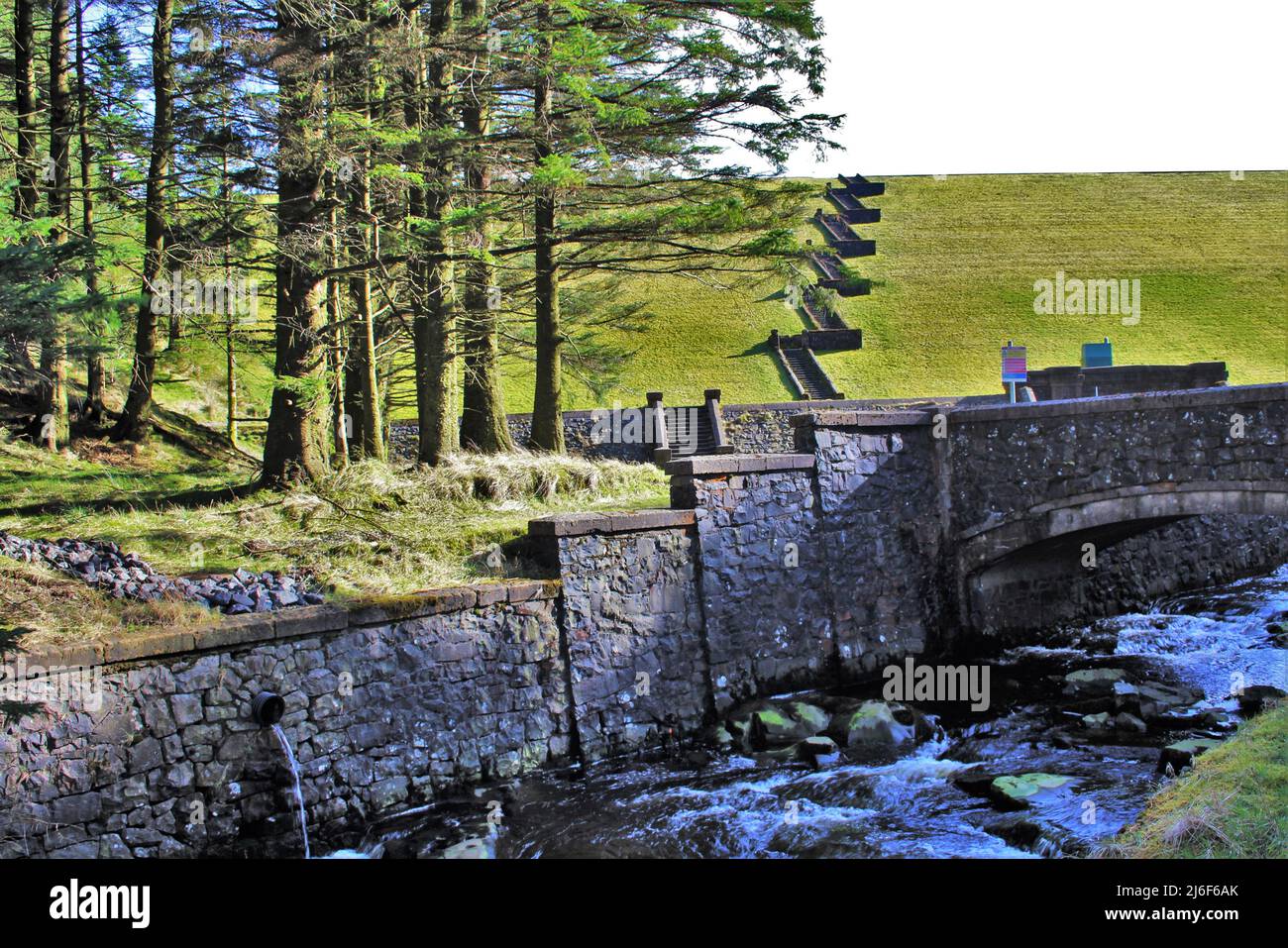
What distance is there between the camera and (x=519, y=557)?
11836 millimetres

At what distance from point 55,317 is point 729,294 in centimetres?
3611

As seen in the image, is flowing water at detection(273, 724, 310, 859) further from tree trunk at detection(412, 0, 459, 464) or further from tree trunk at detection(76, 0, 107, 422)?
tree trunk at detection(412, 0, 459, 464)

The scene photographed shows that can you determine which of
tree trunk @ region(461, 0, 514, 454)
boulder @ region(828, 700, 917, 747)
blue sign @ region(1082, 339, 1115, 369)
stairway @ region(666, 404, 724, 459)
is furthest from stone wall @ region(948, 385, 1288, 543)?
blue sign @ region(1082, 339, 1115, 369)

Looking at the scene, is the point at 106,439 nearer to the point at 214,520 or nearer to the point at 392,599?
the point at 214,520

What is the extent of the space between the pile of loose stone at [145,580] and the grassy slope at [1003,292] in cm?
1823

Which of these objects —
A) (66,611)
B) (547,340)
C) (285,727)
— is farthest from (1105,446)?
(66,611)

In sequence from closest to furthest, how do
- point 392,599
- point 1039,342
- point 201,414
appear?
point 392,599 → point 201,414 → point 1039,342

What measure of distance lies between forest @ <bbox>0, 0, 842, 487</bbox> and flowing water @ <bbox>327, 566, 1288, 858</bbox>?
16.8 ft

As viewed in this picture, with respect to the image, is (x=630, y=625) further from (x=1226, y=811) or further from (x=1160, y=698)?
(x=1226, y=811)

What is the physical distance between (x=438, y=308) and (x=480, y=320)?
112 centimetres

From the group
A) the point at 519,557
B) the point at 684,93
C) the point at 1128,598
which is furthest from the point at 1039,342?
the point at 519,557

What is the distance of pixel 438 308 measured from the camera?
14.7 m

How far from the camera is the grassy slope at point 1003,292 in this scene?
1383 inches
